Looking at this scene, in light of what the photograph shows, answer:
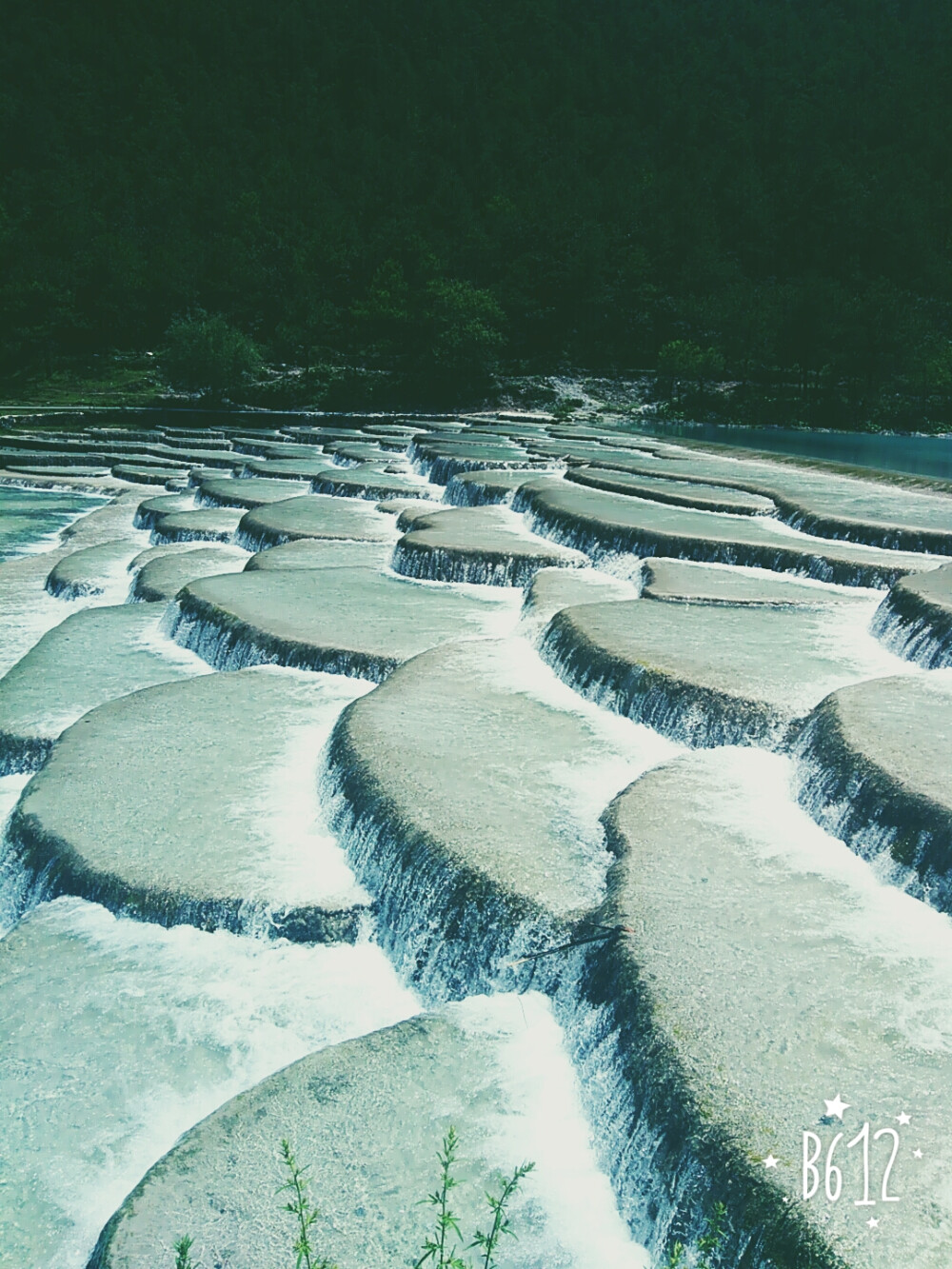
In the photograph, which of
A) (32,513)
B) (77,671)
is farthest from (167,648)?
(32,513)

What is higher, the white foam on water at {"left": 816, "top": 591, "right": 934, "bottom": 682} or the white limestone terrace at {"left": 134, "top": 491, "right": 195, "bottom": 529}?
the white foam on water at {"left": 816, "top": 591, "right": 934, "bottom": 682}

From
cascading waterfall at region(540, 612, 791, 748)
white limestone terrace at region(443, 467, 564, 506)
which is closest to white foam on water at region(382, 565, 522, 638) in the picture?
cascading waterfall at region(540, 612, 791, 748)

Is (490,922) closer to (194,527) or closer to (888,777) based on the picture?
(888,777)

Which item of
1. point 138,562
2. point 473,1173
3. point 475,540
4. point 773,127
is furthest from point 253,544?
point 773,127

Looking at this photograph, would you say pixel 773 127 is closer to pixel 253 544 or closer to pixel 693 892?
pixel 253 544

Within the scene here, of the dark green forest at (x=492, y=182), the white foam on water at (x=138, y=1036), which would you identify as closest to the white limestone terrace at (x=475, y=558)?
the white foam on water at (x=138, y=1036)

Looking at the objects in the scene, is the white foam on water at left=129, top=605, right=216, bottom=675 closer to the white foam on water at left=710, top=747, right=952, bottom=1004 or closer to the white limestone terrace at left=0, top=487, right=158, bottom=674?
the white limestone terrace at left=0, top=487, right=158, bottom=674
